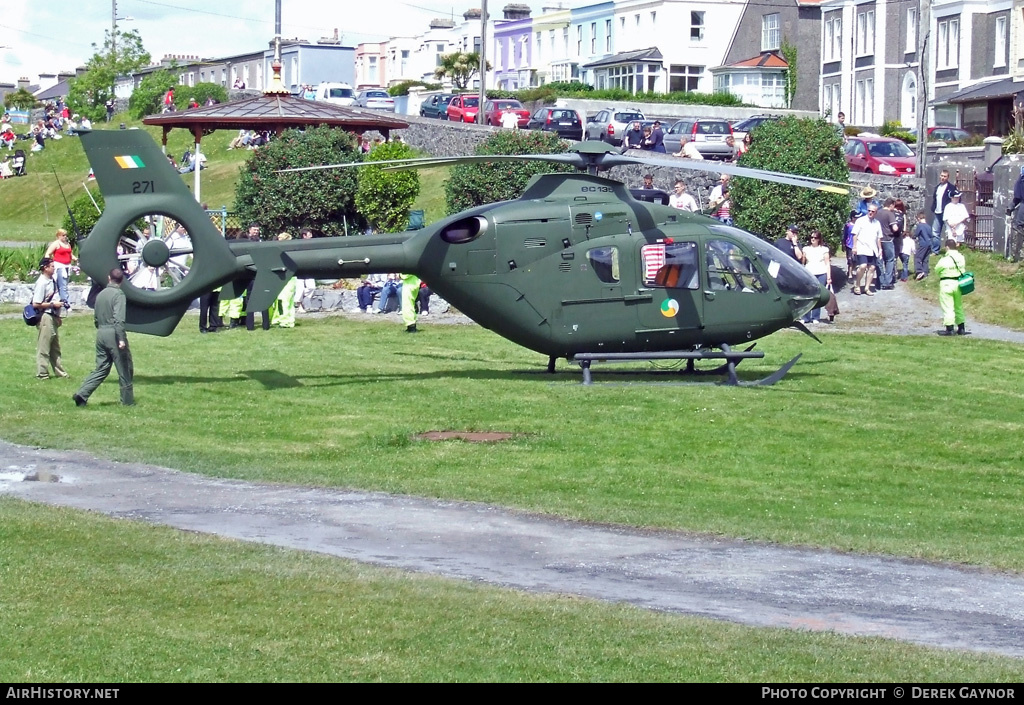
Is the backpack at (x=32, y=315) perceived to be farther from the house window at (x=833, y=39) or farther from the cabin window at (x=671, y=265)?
the house window at (x=833, y=39)

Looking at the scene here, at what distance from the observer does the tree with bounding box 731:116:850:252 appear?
34.5m

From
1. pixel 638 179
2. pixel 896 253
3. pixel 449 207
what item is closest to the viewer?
pixel 896 253

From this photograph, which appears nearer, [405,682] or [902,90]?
[405,682]

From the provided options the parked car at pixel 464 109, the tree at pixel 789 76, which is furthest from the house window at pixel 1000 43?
the parked car at pixel 464 109

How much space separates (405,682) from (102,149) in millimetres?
13473

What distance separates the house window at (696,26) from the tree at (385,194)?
54804 mm

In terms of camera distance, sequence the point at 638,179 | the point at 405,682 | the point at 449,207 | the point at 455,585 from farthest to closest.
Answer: the point at 638,179 < the point at 449,207 < the point at 455,585 < the point at 405,682

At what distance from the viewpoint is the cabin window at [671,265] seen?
68.6ft

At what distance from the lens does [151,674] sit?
8.50m

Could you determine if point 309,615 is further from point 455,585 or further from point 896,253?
point 896,253

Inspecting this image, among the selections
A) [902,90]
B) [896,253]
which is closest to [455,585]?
[896,253]

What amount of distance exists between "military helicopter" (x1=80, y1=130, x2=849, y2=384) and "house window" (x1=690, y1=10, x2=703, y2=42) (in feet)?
243

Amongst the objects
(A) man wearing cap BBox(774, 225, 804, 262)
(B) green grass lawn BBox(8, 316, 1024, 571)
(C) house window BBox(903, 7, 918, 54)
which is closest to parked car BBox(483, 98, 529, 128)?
(C) house window BBox(903, 7, 918, 54)

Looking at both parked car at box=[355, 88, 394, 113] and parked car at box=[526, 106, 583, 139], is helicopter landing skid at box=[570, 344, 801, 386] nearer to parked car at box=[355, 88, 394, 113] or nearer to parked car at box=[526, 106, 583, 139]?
parked car at box=[526, 106, 583, 139]
